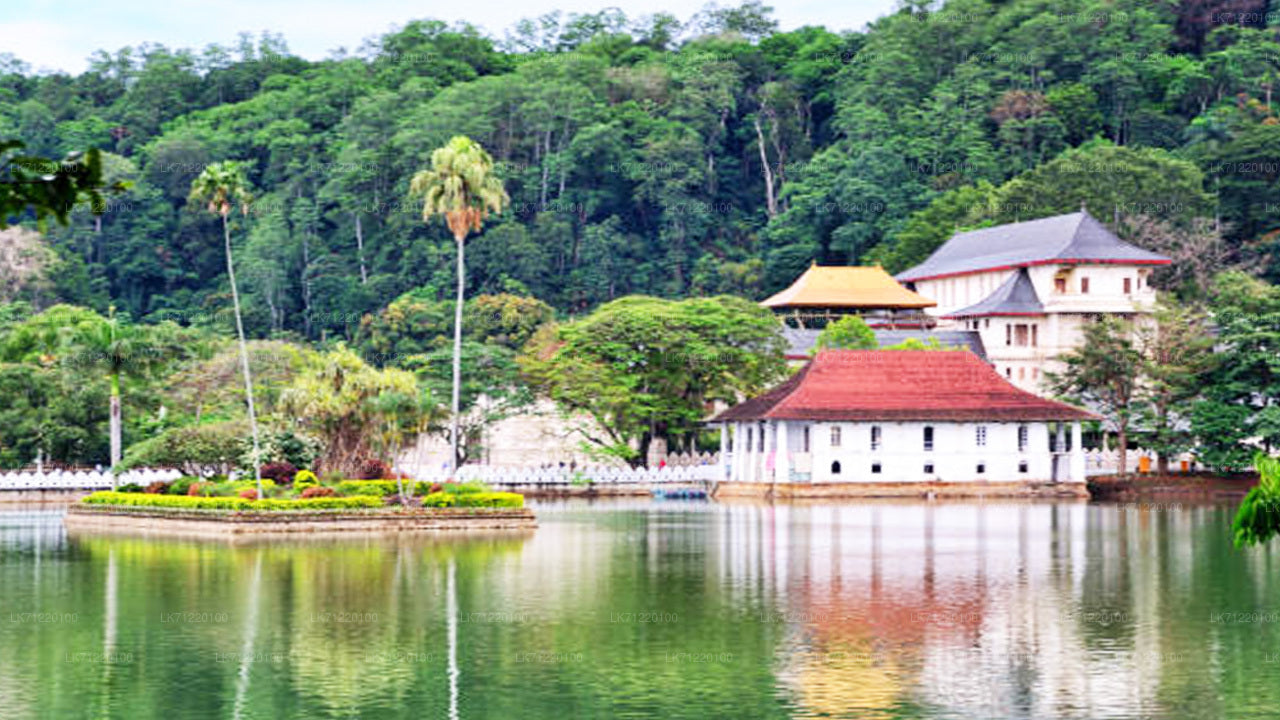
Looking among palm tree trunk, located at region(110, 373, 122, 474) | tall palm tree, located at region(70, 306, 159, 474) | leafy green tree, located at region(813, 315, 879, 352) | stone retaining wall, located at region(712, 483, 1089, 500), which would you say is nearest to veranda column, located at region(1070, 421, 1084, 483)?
stone retaining wall, located at region(712, 483, 1089, 500)

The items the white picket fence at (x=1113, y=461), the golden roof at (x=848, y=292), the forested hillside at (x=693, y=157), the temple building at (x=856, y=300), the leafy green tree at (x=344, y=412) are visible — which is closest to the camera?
the leafy green tree at (x=344, y=412)

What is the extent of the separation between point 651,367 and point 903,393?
14.0 m

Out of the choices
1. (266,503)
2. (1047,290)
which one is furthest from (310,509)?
(1047,290)

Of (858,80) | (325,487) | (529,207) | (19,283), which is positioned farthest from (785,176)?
(325,487)

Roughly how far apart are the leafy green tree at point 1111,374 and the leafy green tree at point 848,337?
1169 cm

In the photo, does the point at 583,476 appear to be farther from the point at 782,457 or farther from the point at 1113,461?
the point at 1113,461

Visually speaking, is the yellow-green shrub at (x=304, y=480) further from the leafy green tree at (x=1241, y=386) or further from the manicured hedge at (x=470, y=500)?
the leafy green tree at (x=1241, y=386)

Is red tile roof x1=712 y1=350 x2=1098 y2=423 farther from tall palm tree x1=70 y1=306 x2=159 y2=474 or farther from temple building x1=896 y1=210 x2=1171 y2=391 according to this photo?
tall palm tree x1=70 y1=306 x2=159 y2=474

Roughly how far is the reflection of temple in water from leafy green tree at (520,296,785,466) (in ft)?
94.8

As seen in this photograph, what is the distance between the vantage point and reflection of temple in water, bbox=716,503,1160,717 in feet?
78.2

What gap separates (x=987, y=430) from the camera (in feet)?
255

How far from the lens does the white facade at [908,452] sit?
77188mm

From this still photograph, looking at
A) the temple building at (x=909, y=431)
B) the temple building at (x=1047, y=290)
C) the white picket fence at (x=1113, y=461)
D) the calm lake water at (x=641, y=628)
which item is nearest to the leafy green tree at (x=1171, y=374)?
the white picket fence at (x=1113, y=461)

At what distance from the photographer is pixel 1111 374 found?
273 feet
